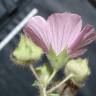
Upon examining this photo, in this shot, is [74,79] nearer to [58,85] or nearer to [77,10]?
[58,85]

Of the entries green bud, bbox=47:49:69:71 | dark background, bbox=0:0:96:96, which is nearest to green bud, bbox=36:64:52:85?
green bud, bbox=47:49:69:71

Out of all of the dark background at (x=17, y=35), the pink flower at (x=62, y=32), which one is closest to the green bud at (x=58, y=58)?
the pink flower at (x=62, y=32)

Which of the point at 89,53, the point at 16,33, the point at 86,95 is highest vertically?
the point at 16,33

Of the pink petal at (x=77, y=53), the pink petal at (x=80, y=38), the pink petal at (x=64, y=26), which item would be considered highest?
the pink petal at (x=64, y=26)

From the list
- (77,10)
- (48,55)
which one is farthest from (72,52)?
(77,10)

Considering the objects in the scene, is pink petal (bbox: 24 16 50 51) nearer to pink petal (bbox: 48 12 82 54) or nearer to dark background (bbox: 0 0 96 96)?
pink petal (bbox: 48 12 82 54)

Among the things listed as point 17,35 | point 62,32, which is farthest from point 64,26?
point 17,35

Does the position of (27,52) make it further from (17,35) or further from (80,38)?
(17,35)

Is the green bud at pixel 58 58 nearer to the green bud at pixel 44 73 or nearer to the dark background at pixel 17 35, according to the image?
the green bud at pixel 44 73
